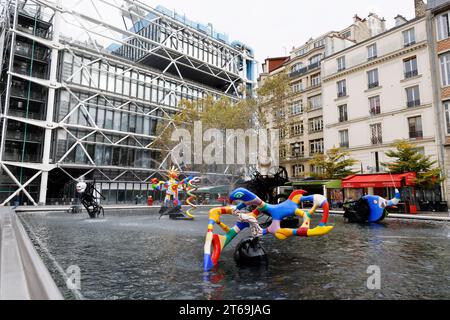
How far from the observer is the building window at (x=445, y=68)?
25.9 meters

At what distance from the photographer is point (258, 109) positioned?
3083 centimetres

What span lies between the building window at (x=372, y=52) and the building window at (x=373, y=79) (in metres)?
1.53

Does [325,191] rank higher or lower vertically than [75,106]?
lower

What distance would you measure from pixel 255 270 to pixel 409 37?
32831 millimetres

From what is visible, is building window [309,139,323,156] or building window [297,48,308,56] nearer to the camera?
building window [309,139,323,156]

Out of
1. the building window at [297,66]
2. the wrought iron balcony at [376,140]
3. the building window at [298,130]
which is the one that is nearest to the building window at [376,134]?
the wrought iron balcony at [376,140]

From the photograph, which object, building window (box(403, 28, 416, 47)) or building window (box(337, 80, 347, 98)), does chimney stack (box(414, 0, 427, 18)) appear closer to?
building window (box(403, 28, 416, 47))

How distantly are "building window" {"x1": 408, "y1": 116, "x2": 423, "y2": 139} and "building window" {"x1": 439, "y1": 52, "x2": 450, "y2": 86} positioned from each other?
3.59 m

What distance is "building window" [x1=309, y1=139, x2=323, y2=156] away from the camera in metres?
38.5

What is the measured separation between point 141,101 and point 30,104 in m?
13.7

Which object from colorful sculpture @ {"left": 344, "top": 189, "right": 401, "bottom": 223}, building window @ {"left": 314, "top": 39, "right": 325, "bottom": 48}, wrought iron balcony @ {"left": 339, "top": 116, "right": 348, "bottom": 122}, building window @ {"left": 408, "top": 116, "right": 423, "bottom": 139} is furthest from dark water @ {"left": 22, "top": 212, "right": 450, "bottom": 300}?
building window @ {"left": 314, "top": 39, "right": 325, "bottom": 48}
